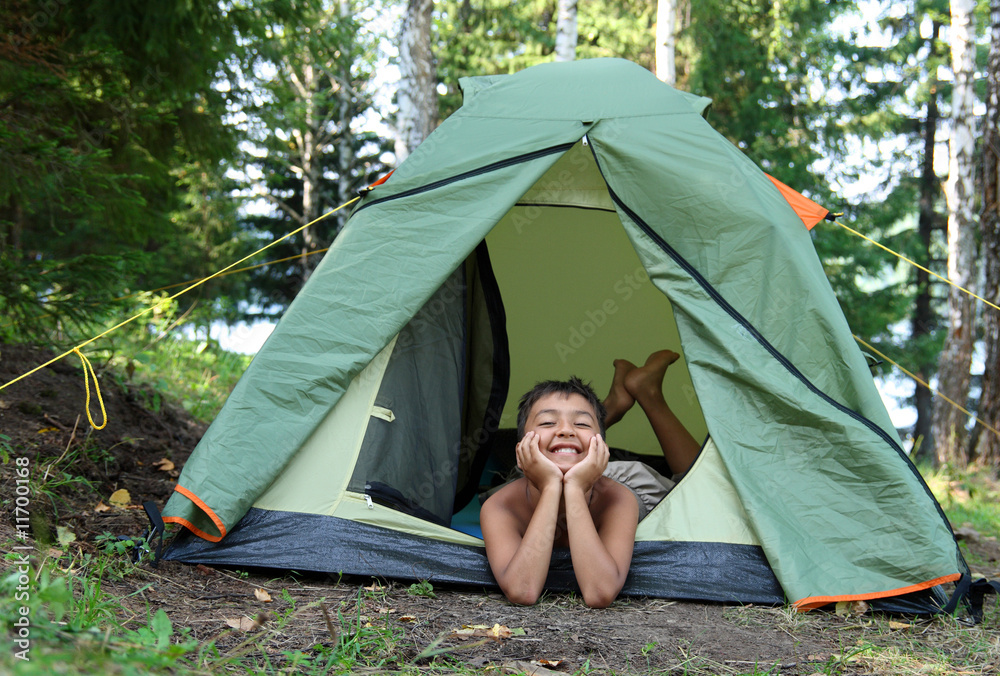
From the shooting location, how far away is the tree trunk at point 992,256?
506 cm

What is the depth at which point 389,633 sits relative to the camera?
70.9 inches

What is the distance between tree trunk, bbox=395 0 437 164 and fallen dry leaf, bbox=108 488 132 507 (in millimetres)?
4244

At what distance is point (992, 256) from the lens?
202 inches

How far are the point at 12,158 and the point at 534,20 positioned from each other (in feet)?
30.4

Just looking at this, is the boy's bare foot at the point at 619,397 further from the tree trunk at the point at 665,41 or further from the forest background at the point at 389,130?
the tree trunk at the point at 665,41

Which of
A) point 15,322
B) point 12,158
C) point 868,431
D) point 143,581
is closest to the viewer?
point 143,581

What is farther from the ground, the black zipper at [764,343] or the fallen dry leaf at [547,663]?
the black zipper at [764,343]

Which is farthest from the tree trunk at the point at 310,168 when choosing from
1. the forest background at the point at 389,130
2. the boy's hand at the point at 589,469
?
the boy's hand at the point at 589,469

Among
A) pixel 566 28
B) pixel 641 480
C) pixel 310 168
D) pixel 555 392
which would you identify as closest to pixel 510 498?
pixel 555 392

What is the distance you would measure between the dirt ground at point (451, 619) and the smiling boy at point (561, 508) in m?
0.10

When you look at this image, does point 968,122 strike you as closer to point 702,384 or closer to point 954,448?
point 954,448

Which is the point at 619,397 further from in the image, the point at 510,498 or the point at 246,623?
the point at 246,623

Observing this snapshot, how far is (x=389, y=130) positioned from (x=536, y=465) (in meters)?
11.0

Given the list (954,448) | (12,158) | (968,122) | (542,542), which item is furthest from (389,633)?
(968,122)
